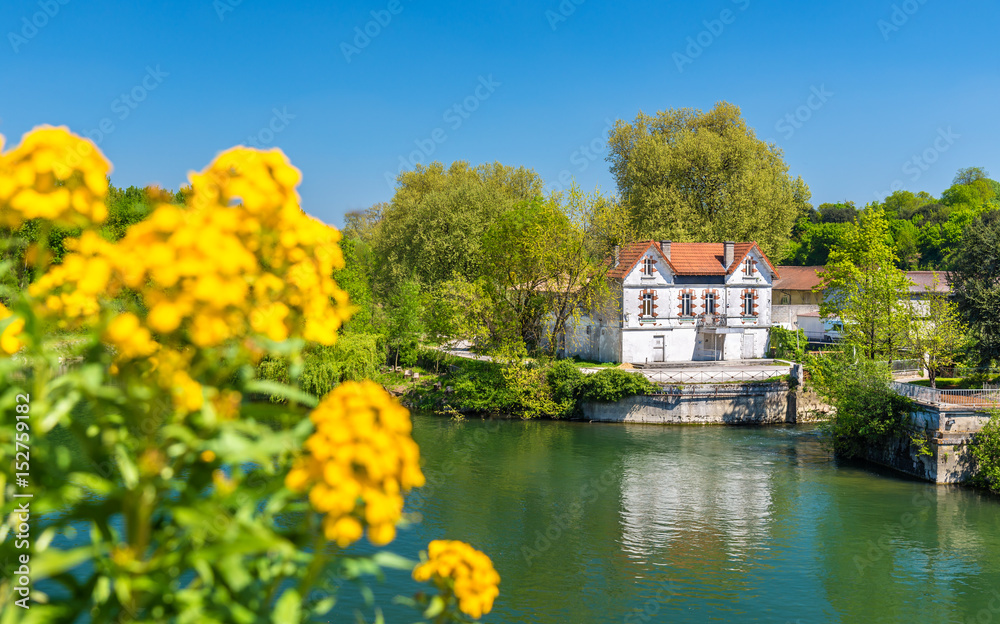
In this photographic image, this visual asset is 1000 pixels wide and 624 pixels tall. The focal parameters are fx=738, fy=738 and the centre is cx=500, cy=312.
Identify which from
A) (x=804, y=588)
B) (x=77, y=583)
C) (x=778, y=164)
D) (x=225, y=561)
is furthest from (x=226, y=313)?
(x=778, y=164)

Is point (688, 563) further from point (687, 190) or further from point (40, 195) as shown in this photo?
point (687, 190)

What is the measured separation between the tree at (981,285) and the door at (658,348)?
48.8 ft

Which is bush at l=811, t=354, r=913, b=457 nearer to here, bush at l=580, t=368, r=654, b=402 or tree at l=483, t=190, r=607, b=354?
bush at l=580, t=368, r=654, b=402

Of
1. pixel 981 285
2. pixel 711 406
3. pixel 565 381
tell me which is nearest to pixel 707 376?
pixel 711 406

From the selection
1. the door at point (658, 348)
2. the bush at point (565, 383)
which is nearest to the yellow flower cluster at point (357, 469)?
the bush at point (565, 383)

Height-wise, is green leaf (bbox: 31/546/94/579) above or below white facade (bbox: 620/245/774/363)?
below

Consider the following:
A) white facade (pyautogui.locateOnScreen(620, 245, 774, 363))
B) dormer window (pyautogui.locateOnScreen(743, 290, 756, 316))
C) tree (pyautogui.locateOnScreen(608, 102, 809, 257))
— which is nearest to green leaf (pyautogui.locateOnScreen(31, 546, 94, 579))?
white facade (pyautogui.locateOnScreen(620, 245, 774, 363))

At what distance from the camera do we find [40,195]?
95.1 inches

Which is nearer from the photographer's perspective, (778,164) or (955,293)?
(955,293)

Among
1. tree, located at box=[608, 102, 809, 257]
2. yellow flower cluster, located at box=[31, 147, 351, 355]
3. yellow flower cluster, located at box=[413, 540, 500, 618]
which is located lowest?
yellow flower cluster, located at box=[413, 540, 500, 618]

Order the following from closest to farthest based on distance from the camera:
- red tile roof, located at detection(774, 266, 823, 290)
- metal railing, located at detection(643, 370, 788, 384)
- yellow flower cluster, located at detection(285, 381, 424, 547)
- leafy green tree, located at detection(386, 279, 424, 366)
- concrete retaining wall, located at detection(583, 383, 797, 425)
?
yellow flower cluster, located at detection(285, 381, 424, 547), concrete retaining wall, located at detection(583, 383, 797, 425), metal railing, located at detection(643, 370, 788, 384), leafy green tree, located at detection(386, 279, 424, 366), red tile roof, located at detection(774, 266, 823, 290)

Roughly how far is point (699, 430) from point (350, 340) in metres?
17.6

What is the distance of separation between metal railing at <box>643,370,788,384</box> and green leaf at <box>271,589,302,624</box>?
35.3 m

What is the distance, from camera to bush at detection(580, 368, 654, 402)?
36094mm
